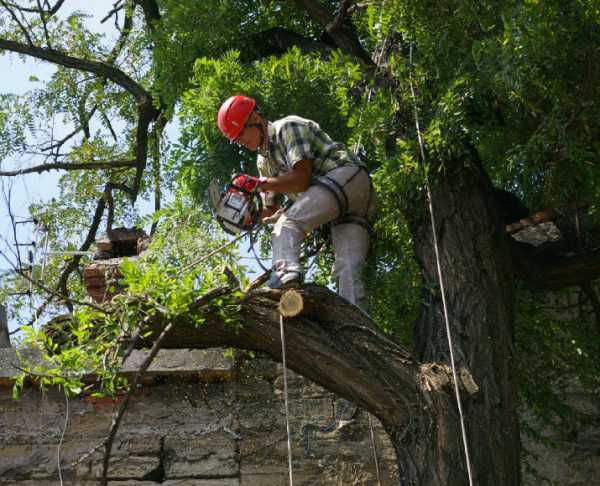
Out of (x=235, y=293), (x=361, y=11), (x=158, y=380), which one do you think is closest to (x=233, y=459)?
(x=158, y=380)

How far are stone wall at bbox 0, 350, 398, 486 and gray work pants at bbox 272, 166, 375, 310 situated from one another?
27.9 inches

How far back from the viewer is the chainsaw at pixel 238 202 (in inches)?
247

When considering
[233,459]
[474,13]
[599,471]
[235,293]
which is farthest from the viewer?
[599,471]

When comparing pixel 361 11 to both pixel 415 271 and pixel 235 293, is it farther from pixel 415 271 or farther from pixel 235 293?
pixel 235 293

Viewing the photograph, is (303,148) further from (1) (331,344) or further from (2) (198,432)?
(2) (198,432)

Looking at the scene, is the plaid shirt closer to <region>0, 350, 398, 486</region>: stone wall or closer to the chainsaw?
the chainsaw

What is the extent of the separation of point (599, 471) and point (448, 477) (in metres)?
2.25

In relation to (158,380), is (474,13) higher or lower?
higher

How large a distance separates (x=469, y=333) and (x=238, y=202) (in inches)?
55.7

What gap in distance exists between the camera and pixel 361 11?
24.0 feet

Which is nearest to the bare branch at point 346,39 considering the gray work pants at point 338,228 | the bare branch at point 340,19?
the bare branch at point 340,19

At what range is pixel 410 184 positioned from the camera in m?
6.14

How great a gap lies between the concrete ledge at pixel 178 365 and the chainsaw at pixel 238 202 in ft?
2.43

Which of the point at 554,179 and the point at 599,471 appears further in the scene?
the point at 599,471
